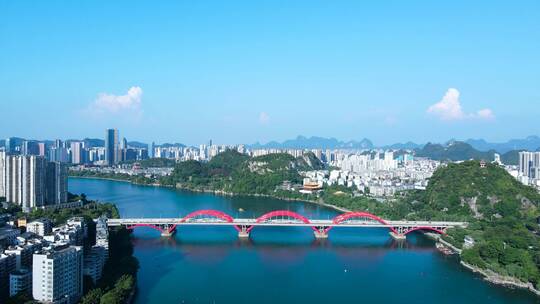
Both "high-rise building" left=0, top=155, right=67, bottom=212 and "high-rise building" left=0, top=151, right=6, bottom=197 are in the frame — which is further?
"high-rise building" left=0, top=151, right=6, bottom=197

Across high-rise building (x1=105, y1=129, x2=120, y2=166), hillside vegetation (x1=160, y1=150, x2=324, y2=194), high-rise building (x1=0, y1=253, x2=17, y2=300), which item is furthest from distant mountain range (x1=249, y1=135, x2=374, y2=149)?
high-rise building (x1=0, y1=253, x2=17, y2=300)

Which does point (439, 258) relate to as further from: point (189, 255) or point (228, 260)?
point (189, 255)

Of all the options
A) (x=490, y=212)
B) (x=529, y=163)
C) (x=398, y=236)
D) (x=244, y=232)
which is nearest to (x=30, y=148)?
(x=244, y=232)

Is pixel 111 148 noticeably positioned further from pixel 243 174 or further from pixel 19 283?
pixel 19 283

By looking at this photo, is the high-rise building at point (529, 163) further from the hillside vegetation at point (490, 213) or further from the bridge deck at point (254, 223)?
the bridge deck at point (254, 223)

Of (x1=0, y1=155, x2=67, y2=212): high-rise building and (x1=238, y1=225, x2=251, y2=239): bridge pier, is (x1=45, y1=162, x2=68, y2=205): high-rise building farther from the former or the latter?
(x1=238, y1=225, x2=251, y2=239): bridge pier

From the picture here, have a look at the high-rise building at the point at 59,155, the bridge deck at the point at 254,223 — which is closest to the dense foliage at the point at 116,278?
the bridge deck at the point at 254,223
